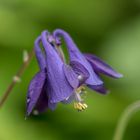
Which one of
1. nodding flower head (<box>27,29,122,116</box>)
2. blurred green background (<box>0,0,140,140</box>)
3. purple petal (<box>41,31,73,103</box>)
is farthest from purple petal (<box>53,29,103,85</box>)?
blurred green background (<box>0,0,140,140</box>)

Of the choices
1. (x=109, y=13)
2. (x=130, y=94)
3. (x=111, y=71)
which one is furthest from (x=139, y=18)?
(x=111, y=71)

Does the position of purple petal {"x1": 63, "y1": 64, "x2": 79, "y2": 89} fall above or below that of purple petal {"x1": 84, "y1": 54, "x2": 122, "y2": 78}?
below

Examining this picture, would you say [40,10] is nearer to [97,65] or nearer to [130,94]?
[130,94]

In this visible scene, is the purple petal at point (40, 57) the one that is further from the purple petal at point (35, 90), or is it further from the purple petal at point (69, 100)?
the purple petal at point (69, 100)

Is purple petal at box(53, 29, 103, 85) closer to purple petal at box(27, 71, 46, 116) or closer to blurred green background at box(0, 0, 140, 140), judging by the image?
purple petal at box(27, 71, 46, 116)

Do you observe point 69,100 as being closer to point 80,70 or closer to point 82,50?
point 80,70

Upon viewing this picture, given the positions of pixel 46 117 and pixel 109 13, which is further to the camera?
pixel 109 13

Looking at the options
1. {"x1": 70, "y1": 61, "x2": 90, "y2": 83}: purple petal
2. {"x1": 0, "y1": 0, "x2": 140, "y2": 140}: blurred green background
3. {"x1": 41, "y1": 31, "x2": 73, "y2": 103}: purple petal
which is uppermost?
{"x1": 70, "y1": 61, "x2": 90, "y2": 83}: purple petal
